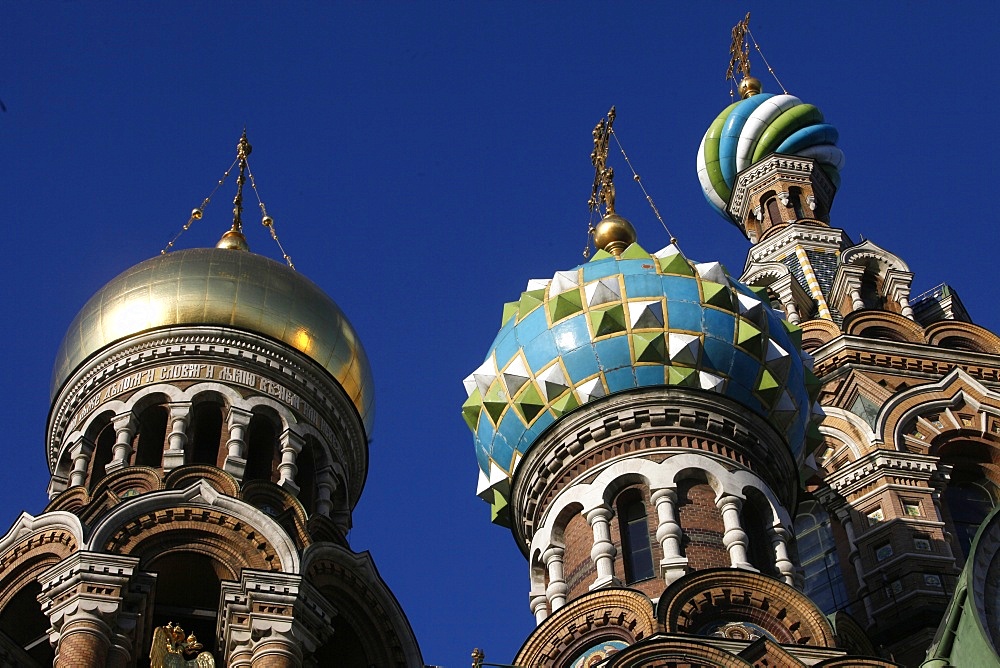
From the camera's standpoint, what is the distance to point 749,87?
28578 millimetres

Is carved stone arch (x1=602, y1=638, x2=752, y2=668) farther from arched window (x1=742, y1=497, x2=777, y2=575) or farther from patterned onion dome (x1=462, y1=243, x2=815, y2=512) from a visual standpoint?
patterned onion dome (x1=462, y1=243, x2=815, y2=512)

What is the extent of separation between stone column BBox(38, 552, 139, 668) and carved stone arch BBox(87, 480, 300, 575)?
1.16 feet

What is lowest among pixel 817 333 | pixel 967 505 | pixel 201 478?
pixel 201 478

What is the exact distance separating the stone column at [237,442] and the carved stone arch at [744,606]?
4.39m

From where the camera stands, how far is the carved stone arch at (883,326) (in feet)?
72.1

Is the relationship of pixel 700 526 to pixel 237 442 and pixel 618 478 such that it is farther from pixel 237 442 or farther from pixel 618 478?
pixel 237 442

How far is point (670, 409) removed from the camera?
1689cm

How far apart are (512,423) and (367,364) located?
348 cm

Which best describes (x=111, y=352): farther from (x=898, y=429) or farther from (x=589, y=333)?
(x=898, y=429)

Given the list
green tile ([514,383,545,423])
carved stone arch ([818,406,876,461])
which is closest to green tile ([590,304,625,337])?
green tile ([514,383,545,423])

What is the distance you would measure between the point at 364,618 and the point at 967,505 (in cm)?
644

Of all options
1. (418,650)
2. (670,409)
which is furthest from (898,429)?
(418,650)

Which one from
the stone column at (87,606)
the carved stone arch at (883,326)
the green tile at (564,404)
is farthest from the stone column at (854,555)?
the stone column at (87,606)

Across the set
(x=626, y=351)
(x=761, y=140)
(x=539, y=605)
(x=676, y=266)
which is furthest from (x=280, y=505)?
(x=761, y=140)
